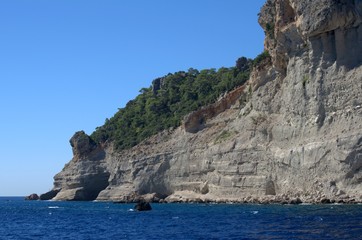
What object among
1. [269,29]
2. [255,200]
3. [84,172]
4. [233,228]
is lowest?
[233,228]

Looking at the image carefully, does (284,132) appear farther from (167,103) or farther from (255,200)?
(167,103)

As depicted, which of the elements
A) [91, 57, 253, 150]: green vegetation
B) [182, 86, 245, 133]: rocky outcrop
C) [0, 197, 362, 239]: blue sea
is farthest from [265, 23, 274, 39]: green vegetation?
[0, 197, 362, 239]: blue sea

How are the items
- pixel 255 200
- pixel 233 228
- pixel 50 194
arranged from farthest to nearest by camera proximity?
pixel 50 194
pixel 255 200
pixel 233 228

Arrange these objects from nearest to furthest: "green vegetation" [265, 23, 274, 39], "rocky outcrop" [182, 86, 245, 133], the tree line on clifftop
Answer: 1. "green vegetation" [265, 23, 274, 39]
2. "rocky outcrop" [182, 86, 245, 133]
3. the tree line on clifftop

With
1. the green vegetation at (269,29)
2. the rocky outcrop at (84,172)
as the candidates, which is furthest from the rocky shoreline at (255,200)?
the green vegetation at (269,29)

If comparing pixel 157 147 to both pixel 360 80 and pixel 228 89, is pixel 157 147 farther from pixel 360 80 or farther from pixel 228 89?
pixel 360 80

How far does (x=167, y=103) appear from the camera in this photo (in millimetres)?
89750

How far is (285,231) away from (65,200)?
64.1 metres

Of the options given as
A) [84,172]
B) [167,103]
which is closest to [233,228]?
[84,172]

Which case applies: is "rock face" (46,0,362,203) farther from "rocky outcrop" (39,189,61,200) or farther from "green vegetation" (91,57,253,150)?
"rocky outcrop" (39,189,61,200)

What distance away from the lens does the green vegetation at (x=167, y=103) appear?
250ft

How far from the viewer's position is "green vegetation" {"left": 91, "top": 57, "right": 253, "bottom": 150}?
76.1 m

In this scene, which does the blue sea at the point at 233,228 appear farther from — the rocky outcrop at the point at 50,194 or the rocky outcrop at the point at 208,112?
the rocky outcrop at the point at 50,194

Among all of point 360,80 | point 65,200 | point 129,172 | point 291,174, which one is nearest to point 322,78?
point 360,80
